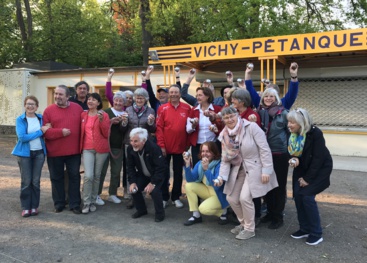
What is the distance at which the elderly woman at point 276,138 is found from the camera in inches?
160

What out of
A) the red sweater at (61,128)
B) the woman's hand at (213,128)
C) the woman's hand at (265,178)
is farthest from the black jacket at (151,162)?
the woman's hand at (265,178)

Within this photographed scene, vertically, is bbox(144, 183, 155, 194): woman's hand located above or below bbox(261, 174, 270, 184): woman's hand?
below

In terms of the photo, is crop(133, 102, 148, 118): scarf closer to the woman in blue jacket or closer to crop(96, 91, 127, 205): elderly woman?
crop(96, 91, 127, 205): elderly woman

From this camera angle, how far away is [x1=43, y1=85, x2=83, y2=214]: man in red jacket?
4.63 m

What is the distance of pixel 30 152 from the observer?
4.48 meters

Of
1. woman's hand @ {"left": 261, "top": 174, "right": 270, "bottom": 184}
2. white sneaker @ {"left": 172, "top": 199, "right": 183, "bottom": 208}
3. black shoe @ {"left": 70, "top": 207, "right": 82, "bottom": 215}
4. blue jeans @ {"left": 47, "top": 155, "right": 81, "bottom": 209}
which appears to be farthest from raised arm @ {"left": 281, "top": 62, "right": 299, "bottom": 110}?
black shoe @ {"left": 70, "top": 207, "right": 82, "bottom": 215}

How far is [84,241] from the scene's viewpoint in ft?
12.5

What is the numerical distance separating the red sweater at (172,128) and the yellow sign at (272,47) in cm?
386

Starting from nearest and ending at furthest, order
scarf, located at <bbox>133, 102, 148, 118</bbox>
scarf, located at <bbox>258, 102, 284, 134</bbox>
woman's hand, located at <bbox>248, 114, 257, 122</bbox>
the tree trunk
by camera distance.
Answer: woman's hand, located at <bbox>248, 114, 257, 122</bbox> → scarf, located at <bbox>258, 102, 284, 134</bbox> → scarf, located at <bbox>133, 102, 148, 118</bbox> → the tree trunk

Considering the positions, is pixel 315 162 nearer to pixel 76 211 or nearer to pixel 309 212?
pixel 309 212

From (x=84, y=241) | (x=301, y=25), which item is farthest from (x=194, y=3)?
(x=84, y=241)

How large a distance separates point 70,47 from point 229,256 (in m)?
21.0

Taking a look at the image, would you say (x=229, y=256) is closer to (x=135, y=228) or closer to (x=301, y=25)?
(x=135, y=228)

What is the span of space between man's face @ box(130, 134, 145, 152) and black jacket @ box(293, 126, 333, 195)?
204 cm
